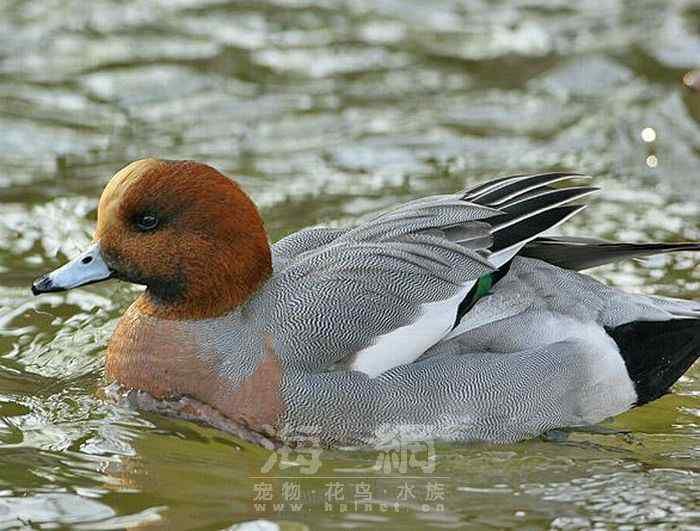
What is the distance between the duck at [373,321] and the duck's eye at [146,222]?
10 mm

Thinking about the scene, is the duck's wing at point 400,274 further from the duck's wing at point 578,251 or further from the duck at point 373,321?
the duck's wing at point 578,251

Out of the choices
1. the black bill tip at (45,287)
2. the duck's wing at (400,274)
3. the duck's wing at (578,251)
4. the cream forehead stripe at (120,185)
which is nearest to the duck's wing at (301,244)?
the duck's wing at (400,274)

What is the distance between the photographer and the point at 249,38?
11.4m

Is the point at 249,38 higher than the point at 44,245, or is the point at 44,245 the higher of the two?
the point at 249,38

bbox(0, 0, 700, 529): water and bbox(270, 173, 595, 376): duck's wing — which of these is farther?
bbox(270, 173, 595, 376): duck's wing

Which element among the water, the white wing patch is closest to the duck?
the white wing patch

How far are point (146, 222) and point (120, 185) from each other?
0.19 metres

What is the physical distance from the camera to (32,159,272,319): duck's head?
5.78 metres

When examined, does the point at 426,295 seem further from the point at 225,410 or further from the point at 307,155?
the point at 307,155

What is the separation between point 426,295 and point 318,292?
1.45ft

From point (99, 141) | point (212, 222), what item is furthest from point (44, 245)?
point (212, 222)

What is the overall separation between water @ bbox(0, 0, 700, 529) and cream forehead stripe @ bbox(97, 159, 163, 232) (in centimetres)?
85

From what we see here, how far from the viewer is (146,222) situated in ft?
19.1

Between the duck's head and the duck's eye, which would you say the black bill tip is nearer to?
the duck's head
